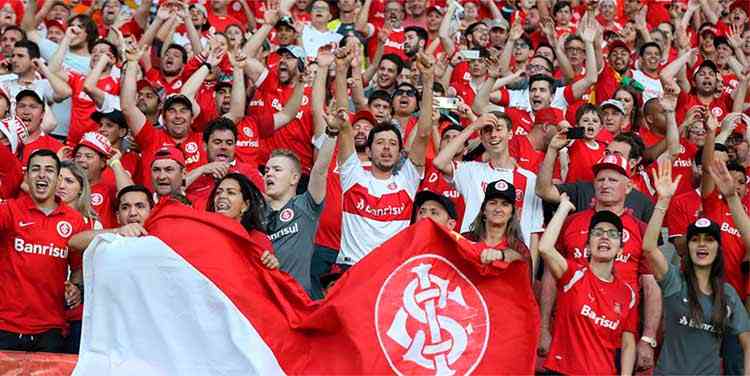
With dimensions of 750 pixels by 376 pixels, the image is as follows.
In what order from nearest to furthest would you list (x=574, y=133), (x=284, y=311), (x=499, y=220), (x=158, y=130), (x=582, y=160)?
(x=284, y=311) → (x=499, y=220) → (x=574, y=133) → (x=582, y=160) → (x=158, y=130)

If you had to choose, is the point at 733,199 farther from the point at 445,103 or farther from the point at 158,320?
the point at 158,320

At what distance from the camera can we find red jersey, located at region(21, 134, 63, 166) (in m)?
12.1

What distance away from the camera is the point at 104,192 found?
11609mm

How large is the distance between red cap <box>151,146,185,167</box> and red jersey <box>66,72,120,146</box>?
1.89 m

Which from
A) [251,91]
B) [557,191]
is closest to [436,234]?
[557,191]

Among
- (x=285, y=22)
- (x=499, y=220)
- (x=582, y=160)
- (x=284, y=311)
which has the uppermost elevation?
(x=285, y=22)

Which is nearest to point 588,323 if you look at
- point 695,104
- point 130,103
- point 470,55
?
point 130,103

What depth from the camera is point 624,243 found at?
10.9 m

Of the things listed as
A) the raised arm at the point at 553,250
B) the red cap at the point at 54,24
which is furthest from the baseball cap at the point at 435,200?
the red cap at the point at 54,24

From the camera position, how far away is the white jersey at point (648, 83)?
52.1ft

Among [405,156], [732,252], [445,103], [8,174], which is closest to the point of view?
[8,174]

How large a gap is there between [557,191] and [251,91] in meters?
3.90

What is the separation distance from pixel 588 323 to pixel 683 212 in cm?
268

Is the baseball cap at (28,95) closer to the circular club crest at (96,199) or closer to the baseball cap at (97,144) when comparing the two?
the baseball cap at (97,144)
